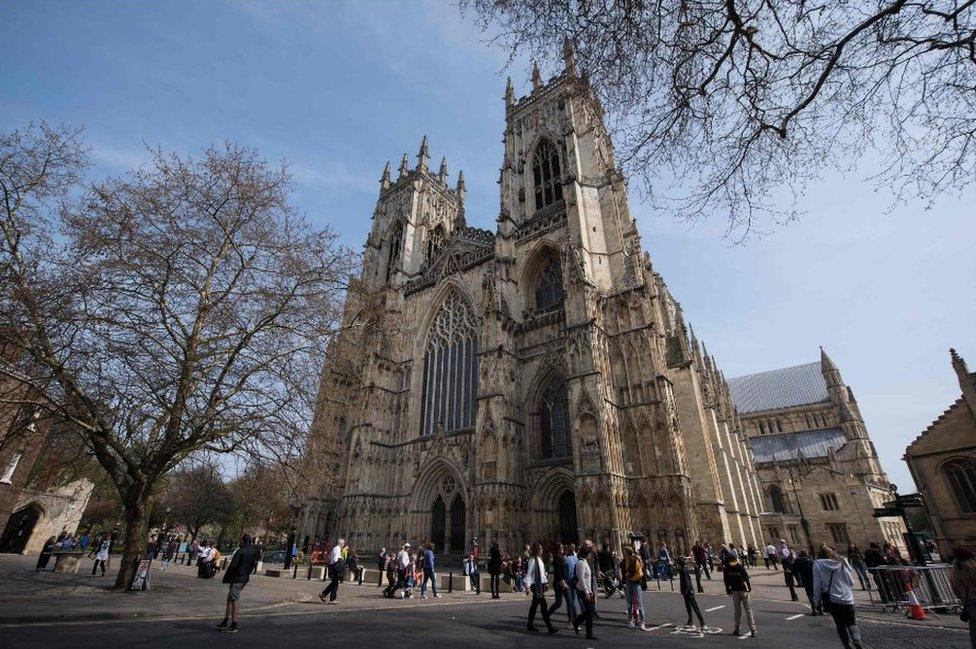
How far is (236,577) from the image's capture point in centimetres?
626

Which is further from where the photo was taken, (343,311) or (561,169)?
(561,169)

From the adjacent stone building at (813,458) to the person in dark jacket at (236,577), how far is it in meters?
35.3

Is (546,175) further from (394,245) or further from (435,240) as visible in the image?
(394,245)

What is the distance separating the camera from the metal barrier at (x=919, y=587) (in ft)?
29.3

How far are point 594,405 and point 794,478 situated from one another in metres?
29.3

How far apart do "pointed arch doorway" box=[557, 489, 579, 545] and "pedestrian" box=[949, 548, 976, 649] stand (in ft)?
50.2

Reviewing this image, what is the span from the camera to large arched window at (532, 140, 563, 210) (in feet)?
98.4

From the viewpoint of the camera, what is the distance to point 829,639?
6406 millimetres

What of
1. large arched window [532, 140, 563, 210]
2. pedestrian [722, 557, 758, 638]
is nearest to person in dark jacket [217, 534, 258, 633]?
pedestrian [722, 557, 758, 638]

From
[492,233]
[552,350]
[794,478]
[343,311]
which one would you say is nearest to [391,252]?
[492,233]

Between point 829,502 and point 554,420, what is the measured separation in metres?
28.5

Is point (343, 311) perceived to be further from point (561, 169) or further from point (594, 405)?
point (561, 169)

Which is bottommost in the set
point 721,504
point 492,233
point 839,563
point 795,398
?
point 839,563

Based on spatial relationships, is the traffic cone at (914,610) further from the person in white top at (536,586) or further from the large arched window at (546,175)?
the large arched window at (546,175)
